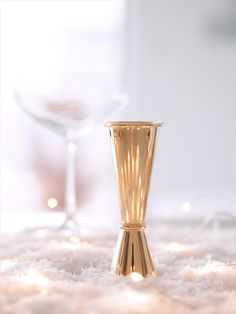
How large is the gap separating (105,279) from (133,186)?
0.10 metres

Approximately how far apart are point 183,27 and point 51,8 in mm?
403

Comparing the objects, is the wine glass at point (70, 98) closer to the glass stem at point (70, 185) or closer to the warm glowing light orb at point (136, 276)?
the glass stem at point (70, 185)

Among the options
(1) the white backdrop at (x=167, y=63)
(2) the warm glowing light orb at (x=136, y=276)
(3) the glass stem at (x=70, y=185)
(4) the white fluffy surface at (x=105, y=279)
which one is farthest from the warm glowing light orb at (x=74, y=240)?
(1) the white backdrop at (x=167, y=63)

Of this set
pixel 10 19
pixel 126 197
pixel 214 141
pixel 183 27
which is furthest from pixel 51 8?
pixel 126 197

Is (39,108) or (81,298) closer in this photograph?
(81,298)

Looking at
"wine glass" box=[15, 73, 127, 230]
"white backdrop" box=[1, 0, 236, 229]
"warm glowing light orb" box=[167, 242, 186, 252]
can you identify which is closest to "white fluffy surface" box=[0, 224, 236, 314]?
"warm glowing light orb" box=[167, 242, 186, 252]

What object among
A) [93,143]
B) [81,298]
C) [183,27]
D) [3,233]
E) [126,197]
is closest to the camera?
[81,298]

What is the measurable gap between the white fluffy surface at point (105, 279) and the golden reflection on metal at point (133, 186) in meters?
0.02

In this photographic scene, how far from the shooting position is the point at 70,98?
2.91ft

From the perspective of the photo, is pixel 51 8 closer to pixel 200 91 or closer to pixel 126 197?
pixel 200 91

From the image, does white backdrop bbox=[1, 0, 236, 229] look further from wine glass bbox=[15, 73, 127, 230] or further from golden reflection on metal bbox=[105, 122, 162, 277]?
golden reflection on metal bbox=[105, 122, 162, 277]

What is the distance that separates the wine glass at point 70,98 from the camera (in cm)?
89

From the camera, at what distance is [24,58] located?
5.99ft

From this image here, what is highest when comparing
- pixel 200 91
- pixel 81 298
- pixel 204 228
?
pixel 200 91
